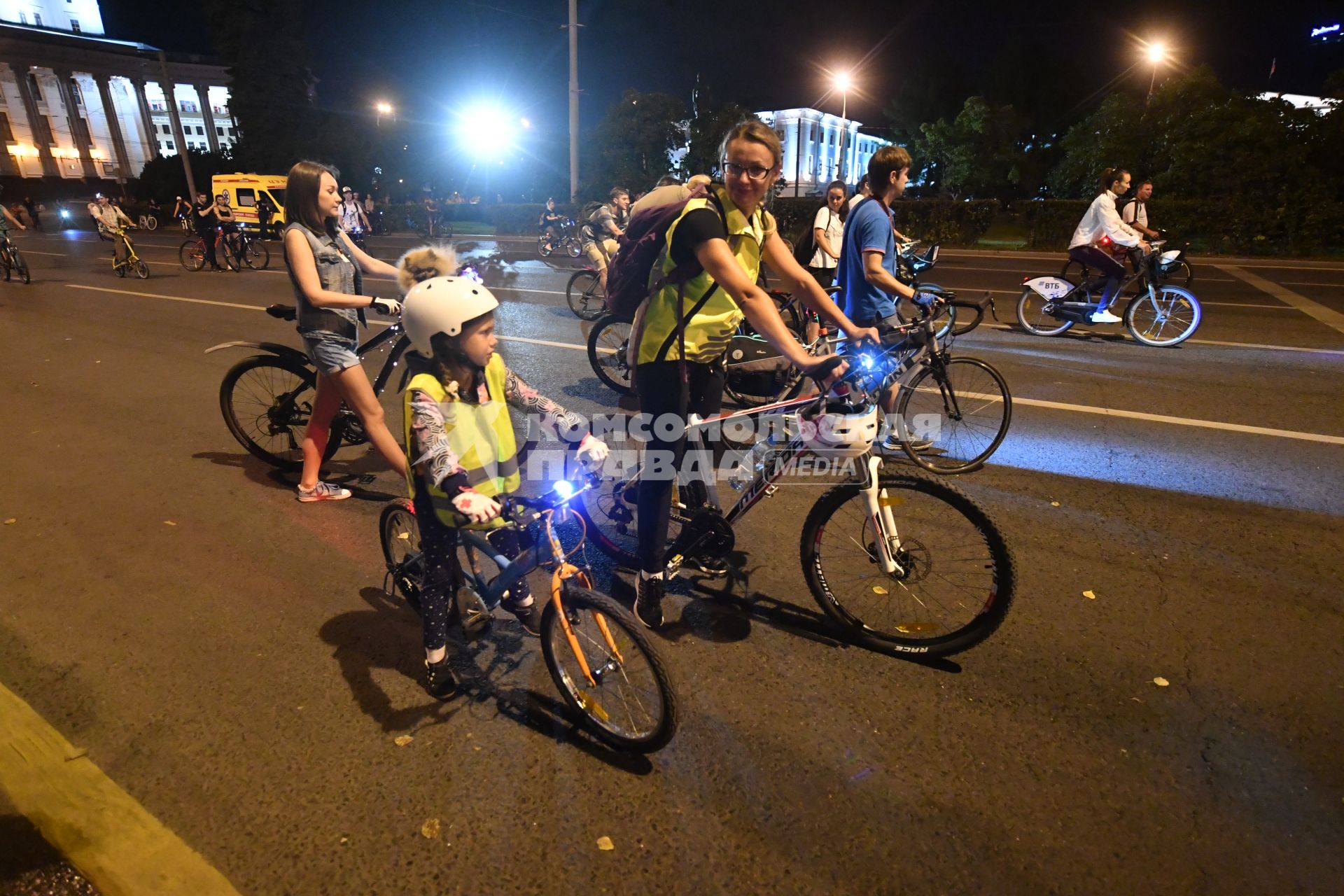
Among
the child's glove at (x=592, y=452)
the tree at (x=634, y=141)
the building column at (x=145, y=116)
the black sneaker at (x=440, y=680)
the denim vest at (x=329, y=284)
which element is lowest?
the black sneaker at (x=440, y=680)

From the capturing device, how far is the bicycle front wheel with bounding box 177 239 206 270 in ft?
58.6

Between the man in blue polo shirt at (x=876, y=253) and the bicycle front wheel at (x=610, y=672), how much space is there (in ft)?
9.47

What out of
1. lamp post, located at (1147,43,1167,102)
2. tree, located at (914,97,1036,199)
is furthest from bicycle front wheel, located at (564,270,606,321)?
lamp post, located at (1147,43,1167,102)

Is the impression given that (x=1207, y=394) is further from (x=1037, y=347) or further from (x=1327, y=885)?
(x=1327, y=885)

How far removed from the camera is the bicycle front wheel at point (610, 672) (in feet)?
8.04

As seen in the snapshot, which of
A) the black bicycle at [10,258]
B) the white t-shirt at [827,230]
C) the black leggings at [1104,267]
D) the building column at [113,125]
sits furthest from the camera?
the building column at [113,125]

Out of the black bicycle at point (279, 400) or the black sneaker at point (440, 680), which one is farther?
the black bicycle at point (279, 400)

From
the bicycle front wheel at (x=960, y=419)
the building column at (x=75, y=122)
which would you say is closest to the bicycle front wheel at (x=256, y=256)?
the bicycle front wheel at (x=960, y=419)

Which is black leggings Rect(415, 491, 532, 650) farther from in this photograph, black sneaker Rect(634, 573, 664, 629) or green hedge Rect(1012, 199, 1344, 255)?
green hedge Rect(1012, 199, 1344, 255)

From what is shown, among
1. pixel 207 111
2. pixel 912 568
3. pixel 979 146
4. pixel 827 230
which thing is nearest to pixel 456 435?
pixel 912 568

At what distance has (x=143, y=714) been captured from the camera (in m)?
2.86

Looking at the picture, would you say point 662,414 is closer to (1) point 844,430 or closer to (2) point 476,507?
(1) point 844,430

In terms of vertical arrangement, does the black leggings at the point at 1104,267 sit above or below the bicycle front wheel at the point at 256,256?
above

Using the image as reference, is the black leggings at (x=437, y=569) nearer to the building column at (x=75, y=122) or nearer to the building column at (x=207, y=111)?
the building column at (x=75, y=122)
